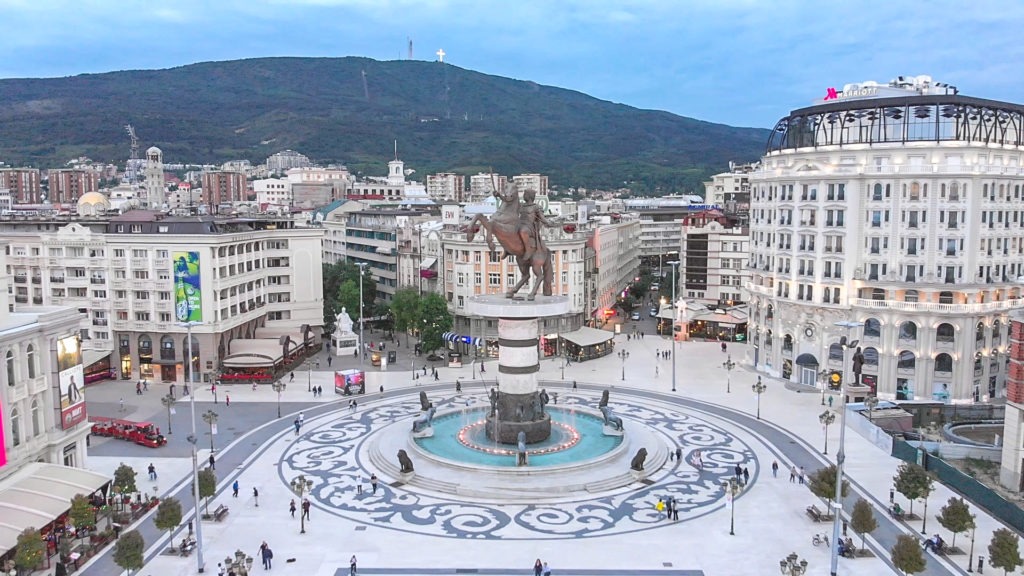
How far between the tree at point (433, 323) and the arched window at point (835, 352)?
1596 inches

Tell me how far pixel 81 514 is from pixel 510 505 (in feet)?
71.7

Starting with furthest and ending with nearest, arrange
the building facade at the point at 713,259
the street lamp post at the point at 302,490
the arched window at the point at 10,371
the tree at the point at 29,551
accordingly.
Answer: the building facade at the point at 713,259 < the street lamp post at the point at 302,490 < the arched window at the point at 10,371 < the tree at the point at 29,551

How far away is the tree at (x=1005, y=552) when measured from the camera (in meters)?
A: 32.2

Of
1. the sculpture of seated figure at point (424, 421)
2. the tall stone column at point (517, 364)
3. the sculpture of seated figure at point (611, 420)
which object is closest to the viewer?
the tall stone column at point (517, 364)

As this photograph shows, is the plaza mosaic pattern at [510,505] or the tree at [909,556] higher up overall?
the tree at [909,556]

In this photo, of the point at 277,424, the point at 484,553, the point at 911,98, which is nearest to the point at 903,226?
the point at 911,98

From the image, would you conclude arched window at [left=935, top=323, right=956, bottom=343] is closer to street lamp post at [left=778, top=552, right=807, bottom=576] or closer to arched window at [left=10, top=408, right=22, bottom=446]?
street lamp post at [left=778, top=552, right=807, bottom=576]

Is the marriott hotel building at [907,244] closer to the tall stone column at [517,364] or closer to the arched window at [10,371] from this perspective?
the tall stone column at [517,364]

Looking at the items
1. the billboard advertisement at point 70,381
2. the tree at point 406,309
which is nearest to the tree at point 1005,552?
the billboard advertisement at point 70,381

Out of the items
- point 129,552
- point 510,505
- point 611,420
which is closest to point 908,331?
point 611,420

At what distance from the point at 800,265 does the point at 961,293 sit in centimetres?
1428

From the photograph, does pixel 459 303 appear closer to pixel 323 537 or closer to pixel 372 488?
pixel 372 488

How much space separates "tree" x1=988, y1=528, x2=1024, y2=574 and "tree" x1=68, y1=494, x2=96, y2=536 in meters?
41.3

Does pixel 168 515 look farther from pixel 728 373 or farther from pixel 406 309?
pixel 728 373
